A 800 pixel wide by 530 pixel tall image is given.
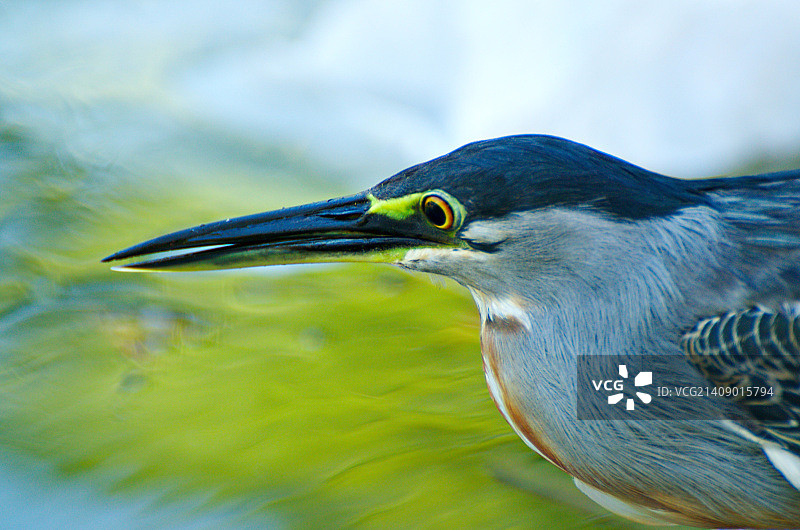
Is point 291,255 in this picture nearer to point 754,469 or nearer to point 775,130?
point 754,469

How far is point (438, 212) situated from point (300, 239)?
266 millimetres

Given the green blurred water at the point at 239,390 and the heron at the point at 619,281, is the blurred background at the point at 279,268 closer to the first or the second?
the green blurred water at the point at 239,390

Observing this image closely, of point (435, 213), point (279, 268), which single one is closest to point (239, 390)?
point (279, 268)

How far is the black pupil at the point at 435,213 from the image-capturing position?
1.08m

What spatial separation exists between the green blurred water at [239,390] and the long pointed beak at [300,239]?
0.65 metres

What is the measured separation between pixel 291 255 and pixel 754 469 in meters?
0.83

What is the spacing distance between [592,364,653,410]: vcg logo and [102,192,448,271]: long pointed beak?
1.12 feet

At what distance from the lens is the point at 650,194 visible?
43.5 inches

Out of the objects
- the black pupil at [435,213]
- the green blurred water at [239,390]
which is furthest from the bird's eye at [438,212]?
the green blurred water at [239,390]

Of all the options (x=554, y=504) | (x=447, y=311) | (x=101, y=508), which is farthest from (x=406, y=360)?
(x=101, y=508)

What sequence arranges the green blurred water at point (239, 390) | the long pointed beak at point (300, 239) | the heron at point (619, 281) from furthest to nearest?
the green blurred water at point (239, 390) → the long pointed beak at point (300, 239) → the heron at point (619, 281)

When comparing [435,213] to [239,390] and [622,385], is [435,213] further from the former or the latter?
[239,390]

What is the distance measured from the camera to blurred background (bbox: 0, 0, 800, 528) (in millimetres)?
1643

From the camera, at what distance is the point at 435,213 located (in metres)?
1.09
